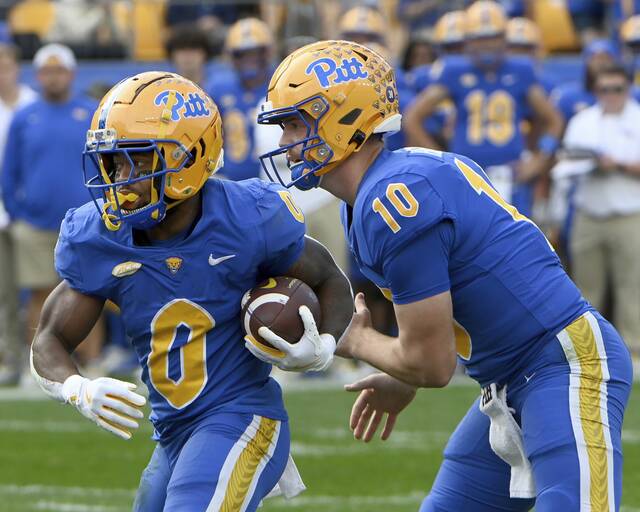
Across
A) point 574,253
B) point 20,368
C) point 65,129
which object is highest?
point 65,129

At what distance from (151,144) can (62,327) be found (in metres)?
0.57

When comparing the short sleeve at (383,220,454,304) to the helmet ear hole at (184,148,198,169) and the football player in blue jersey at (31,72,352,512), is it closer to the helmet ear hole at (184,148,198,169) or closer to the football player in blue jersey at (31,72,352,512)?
the football player in blue jersey at (31,72,352,512)

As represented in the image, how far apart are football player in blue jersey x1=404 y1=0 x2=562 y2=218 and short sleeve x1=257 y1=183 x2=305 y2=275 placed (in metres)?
5.30

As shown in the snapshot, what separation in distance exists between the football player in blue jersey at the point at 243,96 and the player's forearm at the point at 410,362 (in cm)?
546

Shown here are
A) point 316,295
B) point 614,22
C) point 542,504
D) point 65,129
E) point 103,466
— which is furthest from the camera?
point 614,22

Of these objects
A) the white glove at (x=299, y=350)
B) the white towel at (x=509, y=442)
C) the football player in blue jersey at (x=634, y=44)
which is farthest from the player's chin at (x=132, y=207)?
the football player in blue jersey at (x=634, y=44)

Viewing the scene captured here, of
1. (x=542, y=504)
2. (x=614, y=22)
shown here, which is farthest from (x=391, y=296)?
(x=614, y=22)

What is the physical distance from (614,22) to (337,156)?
9046 mm

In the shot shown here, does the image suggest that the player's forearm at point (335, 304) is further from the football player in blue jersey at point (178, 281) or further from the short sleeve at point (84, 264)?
the short sleeve at point (84, 264)

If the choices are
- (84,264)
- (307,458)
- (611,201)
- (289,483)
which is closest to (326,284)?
(289,483)

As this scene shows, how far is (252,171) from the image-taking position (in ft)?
30.2

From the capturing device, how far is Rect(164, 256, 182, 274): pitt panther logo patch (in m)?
3.88

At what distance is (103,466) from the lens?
22.5 ft

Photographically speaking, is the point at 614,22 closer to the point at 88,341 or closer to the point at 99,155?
the point at 88,341
